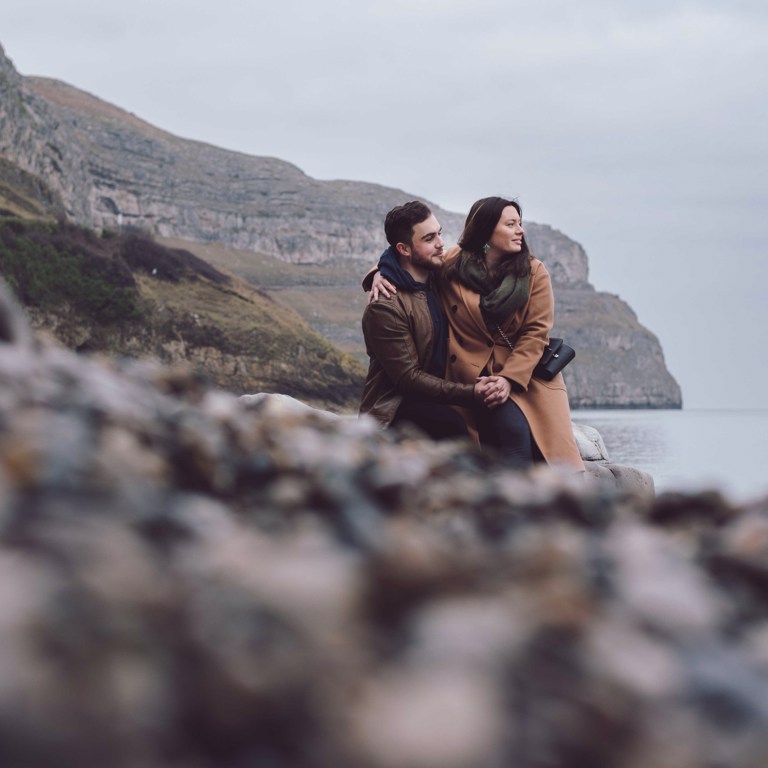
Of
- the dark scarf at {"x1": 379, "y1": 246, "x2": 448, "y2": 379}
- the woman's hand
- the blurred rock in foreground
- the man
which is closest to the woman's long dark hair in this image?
the man

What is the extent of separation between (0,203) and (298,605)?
252ft

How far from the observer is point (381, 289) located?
280 inches

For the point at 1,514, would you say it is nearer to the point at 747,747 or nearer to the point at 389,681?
the point at 389,681

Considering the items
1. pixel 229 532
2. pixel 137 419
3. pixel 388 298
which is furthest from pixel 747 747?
pixel 388 298

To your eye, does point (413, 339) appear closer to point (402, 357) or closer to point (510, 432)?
point (402, 357)

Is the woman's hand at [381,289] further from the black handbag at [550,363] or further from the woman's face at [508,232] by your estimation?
the black handbag at [550,363]

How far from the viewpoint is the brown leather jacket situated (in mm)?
7027

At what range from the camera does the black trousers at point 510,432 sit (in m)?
7.09

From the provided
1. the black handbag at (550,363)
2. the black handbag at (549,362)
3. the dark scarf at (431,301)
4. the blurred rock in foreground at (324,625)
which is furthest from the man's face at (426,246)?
the blurred rock in foreground at (324,625)

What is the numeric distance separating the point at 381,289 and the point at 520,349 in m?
1.21

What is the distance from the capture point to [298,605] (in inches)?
62.3

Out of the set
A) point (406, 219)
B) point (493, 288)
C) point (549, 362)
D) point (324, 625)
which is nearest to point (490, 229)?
point (493, 288)

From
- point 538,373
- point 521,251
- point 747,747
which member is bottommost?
point 747,747

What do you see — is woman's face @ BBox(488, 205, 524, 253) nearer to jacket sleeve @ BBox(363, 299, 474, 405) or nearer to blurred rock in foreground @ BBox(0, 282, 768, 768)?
jacket sleeve @ BBox(363, 299, 474, 405)
